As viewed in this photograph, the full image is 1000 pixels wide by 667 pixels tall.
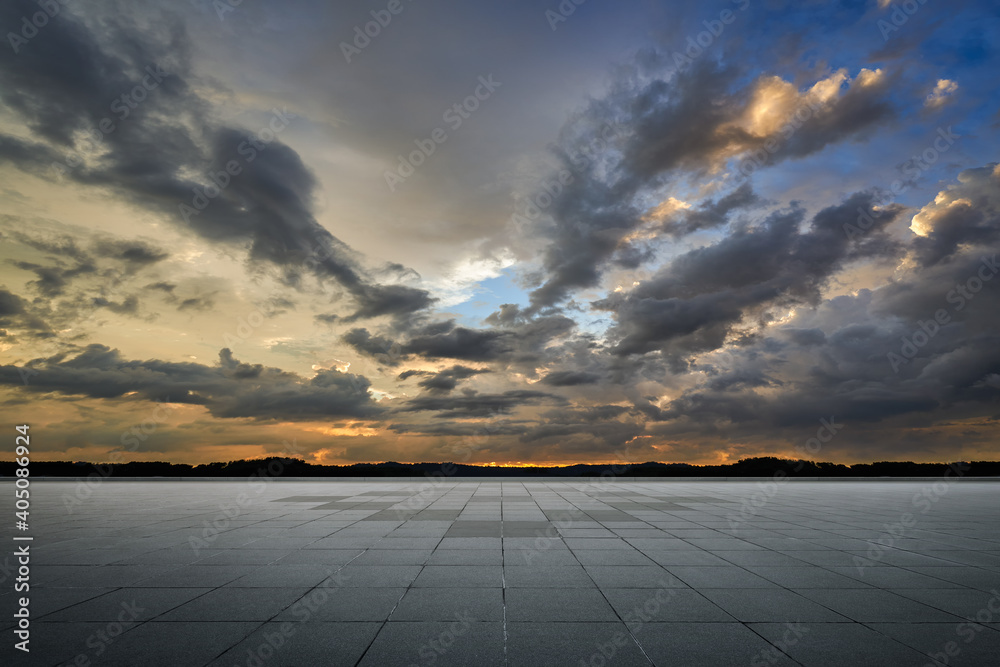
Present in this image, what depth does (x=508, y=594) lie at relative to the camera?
26.0ft

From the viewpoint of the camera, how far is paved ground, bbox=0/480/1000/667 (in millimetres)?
5820

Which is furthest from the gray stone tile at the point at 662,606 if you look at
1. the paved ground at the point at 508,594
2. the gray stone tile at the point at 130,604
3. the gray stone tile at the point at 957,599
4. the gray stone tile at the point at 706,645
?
the gray stone tile at the point at 130,604

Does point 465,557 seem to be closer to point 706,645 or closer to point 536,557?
point 536,557

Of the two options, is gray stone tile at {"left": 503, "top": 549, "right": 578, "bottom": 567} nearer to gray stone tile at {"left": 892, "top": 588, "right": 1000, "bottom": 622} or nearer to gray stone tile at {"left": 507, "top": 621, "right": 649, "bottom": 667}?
gray stone tile at {"left": 507, "top": 621, "right": 649, "bottom": 667}

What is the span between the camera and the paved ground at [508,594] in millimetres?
5820

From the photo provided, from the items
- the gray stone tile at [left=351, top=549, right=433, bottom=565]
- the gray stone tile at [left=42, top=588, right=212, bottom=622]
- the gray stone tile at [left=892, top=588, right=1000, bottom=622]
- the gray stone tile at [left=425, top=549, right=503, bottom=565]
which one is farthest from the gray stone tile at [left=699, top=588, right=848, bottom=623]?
the gray stone tile at [left=42, top=588, right=212, bottom=622]

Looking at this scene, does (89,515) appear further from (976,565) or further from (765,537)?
(976,565)

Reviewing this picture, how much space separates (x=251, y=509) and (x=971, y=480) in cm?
6394

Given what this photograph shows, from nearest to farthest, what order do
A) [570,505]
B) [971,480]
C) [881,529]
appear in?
[881,529] → [570,505] → [971,480]

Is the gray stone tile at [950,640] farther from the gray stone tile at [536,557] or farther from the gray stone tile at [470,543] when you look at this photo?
the gray stone tile at [470,543]

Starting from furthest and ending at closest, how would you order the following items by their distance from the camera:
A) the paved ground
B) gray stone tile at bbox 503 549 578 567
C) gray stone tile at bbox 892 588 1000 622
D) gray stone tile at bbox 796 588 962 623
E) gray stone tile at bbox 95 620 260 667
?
gray stone tile at bbox 503 549 578 567, gray stone tile at bbox 892 588 1000 622, gray stone tile at bbox 796 588 962 623, the paved ground, gray stone tile at bbox 95 620 260 667

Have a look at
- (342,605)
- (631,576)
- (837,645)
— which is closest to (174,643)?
(342,605)

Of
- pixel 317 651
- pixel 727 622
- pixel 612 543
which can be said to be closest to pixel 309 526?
pixel 612 543

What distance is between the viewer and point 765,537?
1320 centimetres
